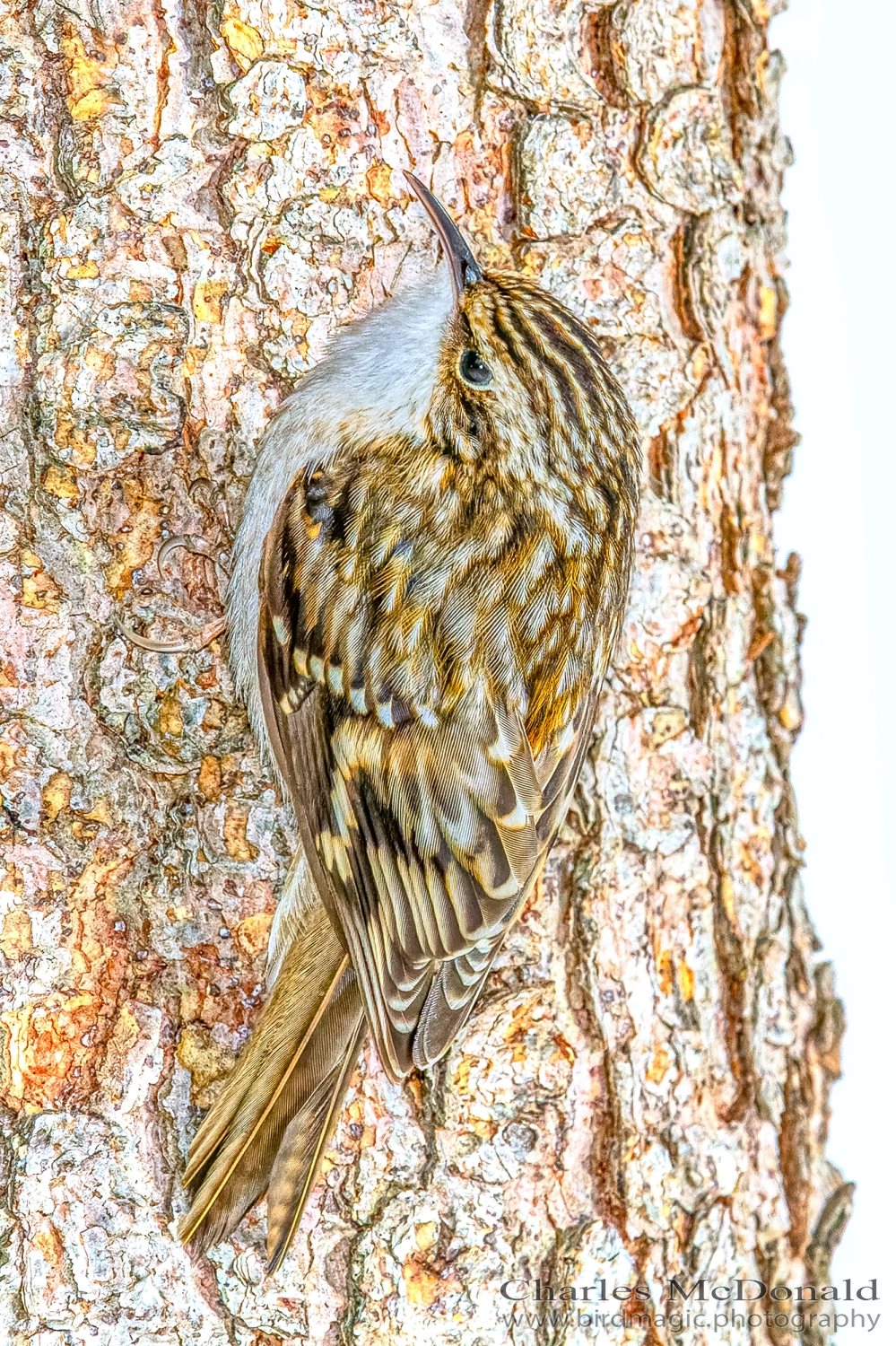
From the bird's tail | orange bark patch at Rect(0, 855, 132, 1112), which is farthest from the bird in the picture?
orange bark patch at Rect(0, 855, 132, 1112)

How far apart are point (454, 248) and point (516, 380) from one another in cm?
21

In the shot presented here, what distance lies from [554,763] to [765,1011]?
0.64 meters

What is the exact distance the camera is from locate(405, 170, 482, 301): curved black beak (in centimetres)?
174

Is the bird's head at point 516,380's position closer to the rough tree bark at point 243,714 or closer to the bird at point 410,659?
the bird at point 410,659

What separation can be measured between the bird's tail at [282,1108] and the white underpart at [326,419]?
68 millimetres

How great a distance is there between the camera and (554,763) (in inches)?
73.8

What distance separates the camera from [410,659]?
1.83 metres

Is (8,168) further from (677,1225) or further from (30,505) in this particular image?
(677,1225)

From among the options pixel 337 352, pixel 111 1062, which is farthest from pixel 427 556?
pixel 111 1062

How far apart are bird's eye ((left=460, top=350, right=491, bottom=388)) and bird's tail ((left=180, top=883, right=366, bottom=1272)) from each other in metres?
0.86

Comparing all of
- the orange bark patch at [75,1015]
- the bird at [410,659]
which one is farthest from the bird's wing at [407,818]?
the orange bark patch at [75,1015]

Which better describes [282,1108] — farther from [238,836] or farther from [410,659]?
[410,659]

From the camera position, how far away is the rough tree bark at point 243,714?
1.69 meters

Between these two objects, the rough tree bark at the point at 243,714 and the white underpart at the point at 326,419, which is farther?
the white underpart at the point at 326,419
